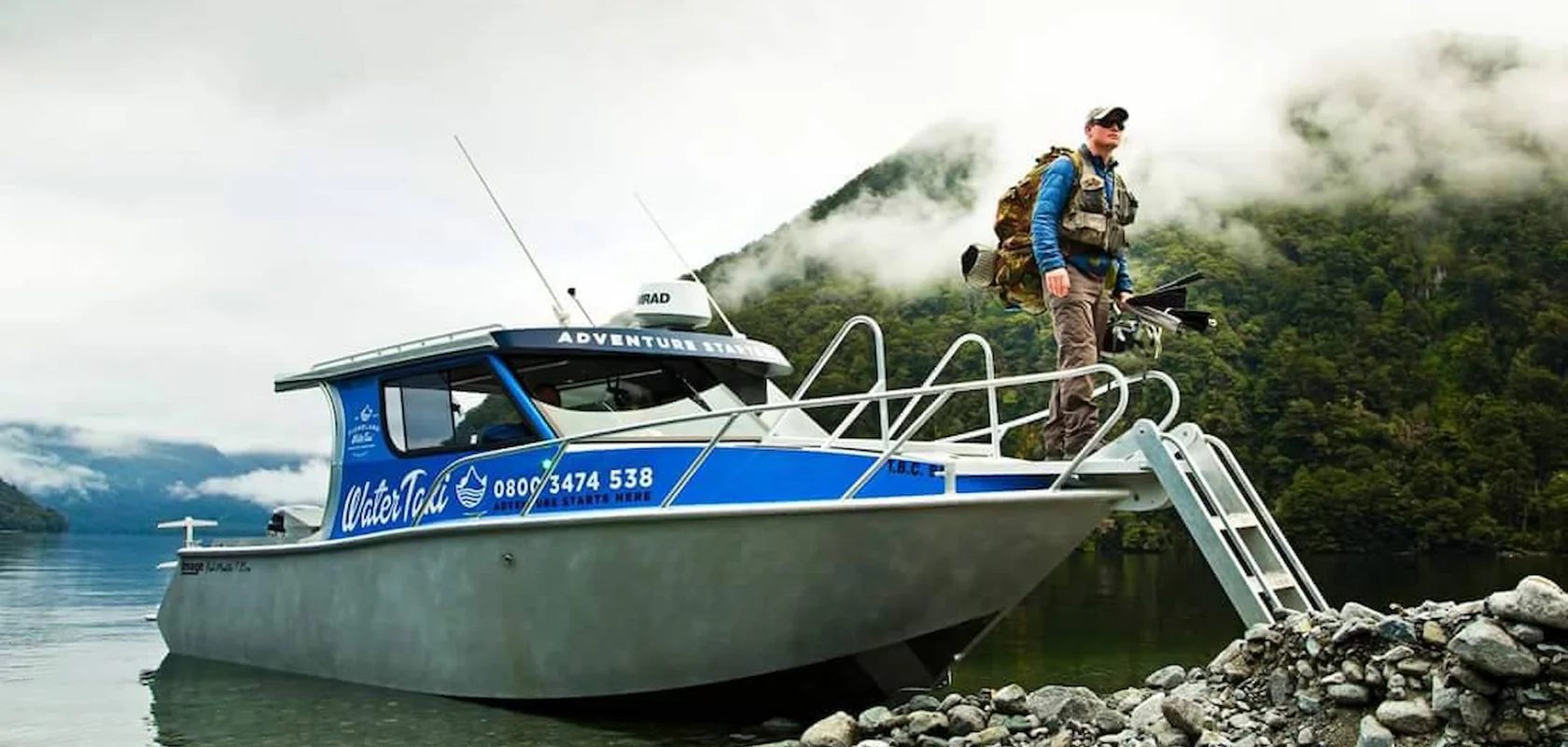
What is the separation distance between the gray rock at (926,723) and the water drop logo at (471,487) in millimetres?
2996

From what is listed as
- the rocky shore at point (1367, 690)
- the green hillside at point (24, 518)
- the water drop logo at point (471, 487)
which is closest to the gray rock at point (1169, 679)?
the rocky shore at point (1367, 690)

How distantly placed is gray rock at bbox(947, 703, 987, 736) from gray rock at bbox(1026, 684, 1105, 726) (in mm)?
272

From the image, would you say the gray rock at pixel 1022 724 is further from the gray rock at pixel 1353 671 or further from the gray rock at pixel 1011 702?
the gray rock at pixel 1353 671

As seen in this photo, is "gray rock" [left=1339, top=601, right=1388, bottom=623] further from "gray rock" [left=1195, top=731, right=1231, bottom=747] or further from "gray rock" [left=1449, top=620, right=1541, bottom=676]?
"gray rock" [left=1195, top=731, right=1231, bottom=747]

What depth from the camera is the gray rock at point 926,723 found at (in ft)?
20.9

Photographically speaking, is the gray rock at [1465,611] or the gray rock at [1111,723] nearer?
the gray rock at [1465,611]

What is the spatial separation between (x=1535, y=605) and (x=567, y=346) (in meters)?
5.51

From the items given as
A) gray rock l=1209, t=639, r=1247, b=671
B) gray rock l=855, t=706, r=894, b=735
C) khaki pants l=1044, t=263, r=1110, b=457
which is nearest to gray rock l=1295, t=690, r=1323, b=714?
gray rock l=1209, t=639, r=1247, b=671

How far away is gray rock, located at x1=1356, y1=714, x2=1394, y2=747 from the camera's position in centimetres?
444

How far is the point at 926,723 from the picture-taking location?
6398 mm

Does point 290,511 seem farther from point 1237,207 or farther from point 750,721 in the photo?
point 1237,207

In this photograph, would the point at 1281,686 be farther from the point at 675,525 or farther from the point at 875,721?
the point at 675,525

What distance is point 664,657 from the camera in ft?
23.7

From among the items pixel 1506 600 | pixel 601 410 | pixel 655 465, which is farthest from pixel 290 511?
pixel 1506 600
